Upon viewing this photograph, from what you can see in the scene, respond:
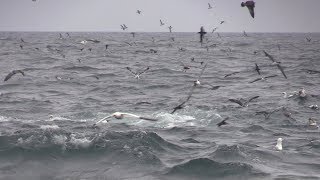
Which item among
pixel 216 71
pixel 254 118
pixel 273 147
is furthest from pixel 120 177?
pixel 216 71

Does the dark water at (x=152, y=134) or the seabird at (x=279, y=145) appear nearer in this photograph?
the dark water at (x=152, y=134)

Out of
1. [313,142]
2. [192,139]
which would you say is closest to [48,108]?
[192,139]

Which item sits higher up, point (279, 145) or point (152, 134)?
point (152, 134)

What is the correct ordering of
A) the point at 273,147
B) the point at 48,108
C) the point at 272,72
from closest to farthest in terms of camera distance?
the point at 273,147, the point at 48,108, the point at 272,72

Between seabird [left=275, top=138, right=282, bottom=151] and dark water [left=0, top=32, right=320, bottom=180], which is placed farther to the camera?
seabird [left=275, top=138, right=282, bottom=151]

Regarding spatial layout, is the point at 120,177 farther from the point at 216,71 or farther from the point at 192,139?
the point at 216,71

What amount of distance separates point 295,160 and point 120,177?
596 cm

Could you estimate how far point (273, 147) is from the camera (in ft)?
54.7

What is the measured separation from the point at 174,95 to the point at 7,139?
1320 centimetres

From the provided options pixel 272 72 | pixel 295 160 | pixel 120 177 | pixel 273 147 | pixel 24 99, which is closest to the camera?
pixel 120 177

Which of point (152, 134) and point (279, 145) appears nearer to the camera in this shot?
point (279, 145)

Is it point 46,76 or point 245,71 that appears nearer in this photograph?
point 46,76

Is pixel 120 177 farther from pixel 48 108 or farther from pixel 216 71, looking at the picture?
pixel 216 71

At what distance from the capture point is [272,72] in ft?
135
